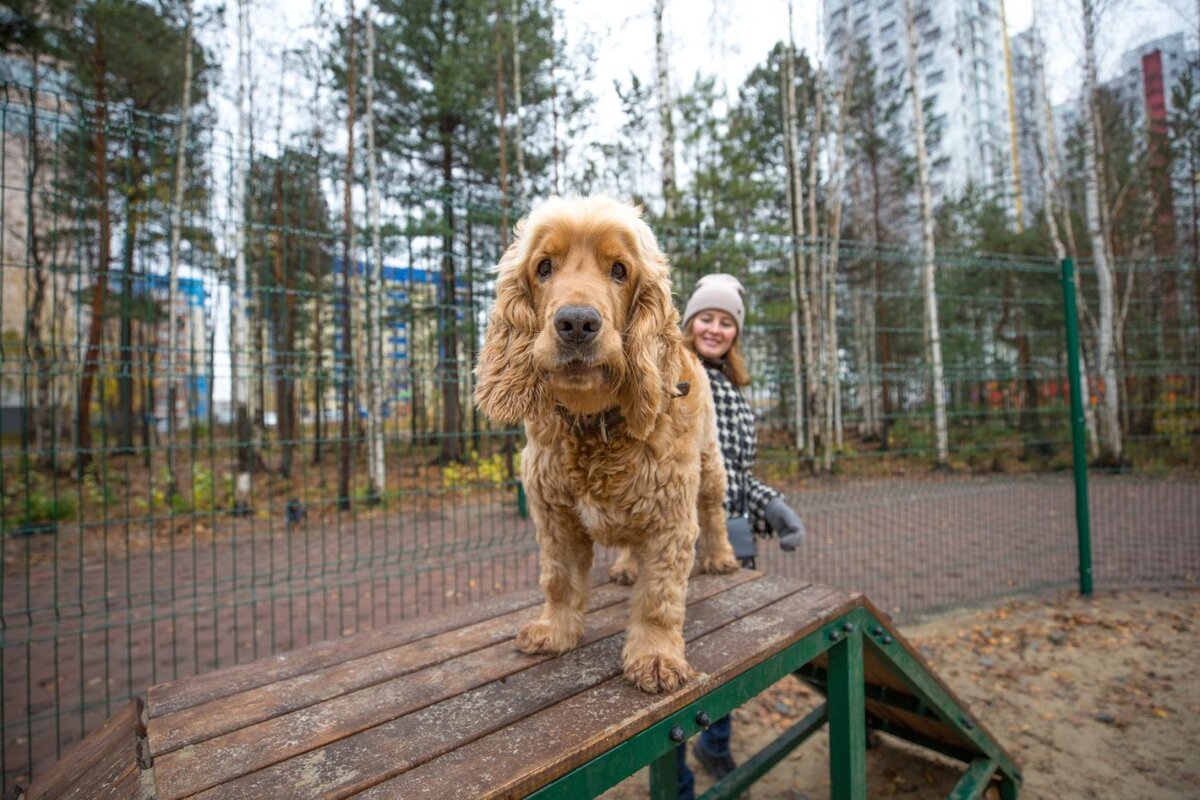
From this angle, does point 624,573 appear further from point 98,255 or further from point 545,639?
point 98,255

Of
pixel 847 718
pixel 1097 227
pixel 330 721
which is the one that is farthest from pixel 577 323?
pixel 1097 227

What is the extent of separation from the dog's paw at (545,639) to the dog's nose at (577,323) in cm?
109

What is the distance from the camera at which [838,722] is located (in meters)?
2.34

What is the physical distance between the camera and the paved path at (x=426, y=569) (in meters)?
4.14

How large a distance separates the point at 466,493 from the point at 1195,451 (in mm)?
8211

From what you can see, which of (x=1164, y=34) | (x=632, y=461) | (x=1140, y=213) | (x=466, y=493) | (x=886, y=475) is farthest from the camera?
(x=1140, y=213)

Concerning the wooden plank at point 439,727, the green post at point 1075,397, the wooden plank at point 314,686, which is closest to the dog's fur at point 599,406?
the wooden plank at point 439,727

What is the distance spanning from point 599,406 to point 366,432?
133 inches

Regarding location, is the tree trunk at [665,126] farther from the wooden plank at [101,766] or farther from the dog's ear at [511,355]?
the wooden plank at [101,766]

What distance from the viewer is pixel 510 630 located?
7.28 feet

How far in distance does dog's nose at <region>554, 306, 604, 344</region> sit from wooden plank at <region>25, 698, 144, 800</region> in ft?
4.76

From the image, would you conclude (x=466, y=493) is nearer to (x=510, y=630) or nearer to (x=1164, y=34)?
(x=510, y=630)

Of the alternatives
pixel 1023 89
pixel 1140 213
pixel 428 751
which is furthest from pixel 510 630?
pixel 1023 89

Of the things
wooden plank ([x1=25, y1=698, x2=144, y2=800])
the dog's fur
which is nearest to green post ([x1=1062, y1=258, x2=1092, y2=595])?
the dog's fur
